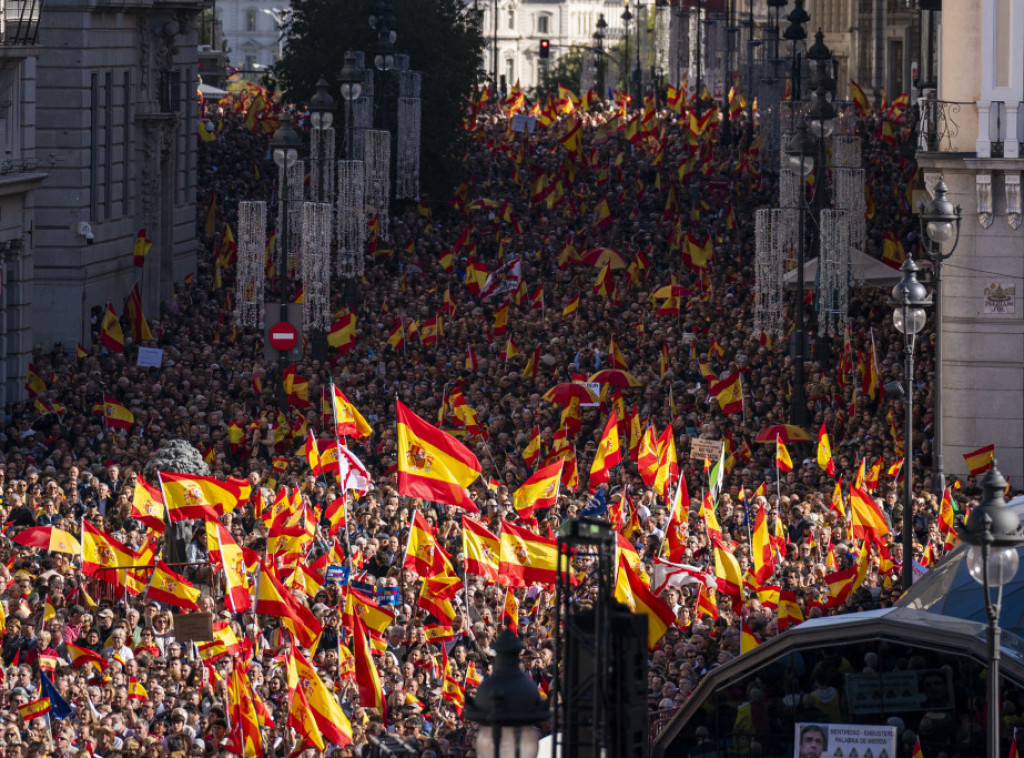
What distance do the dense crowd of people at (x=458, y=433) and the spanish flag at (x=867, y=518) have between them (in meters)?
0.26

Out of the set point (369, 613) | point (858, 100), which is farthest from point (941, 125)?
point (858, 100)

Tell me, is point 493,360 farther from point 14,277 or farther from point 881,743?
point 881,743

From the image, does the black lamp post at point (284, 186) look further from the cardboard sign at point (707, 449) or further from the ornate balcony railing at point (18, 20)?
the cardboard sign at point (707, 449)

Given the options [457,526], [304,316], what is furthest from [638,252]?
[457,526]

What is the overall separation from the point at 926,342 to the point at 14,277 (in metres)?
17.0

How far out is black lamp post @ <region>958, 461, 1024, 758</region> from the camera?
15.3 meters

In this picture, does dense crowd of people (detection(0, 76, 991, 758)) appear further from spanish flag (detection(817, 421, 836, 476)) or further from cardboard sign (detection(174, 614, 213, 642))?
spanish flag (detection(817, 421, 836, 476))

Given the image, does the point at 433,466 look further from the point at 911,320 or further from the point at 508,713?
the point at 508,713

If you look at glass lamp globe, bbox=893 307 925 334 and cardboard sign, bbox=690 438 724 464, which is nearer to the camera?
glass lamp globe, bbox=893 307 925 334

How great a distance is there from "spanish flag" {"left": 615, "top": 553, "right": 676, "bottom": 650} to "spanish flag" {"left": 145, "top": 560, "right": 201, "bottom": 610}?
403 cm

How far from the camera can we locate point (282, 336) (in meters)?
38.9

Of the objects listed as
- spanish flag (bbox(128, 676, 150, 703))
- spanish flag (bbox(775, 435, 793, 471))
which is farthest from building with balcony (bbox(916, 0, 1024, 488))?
spanish flag (bbox(128, 676, 150, 703))

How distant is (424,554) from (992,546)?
9.76 metres

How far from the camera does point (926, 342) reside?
38906 millimetres
